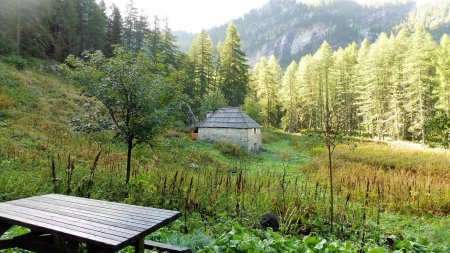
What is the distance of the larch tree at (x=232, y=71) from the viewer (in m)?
39.9

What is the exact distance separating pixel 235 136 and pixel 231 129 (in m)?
0.64

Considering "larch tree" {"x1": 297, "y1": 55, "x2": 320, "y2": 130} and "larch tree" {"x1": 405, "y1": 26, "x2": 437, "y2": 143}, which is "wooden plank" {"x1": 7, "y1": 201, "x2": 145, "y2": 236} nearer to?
"larch tree" {"x1": 405, "y1": 26, "x2": 437, "y2": 143}

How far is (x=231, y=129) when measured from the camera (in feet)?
76.6

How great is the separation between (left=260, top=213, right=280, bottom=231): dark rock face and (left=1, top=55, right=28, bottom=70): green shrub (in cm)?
2609

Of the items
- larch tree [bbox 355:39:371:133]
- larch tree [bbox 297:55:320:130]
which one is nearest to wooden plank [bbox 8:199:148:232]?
larch tree [bbox 355:39:371:133]

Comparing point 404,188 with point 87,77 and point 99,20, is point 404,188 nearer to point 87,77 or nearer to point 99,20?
point 87,77

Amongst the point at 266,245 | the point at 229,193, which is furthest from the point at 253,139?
the point at 266,245

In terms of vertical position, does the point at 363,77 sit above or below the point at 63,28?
below

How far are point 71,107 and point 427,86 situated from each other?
115 feet

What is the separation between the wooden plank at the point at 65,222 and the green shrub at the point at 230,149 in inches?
681

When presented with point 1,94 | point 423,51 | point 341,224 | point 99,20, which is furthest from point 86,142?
point 423,51

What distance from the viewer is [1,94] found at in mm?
16875

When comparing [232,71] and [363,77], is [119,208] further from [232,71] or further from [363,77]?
[363,77]

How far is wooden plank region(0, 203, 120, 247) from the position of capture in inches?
95.6
